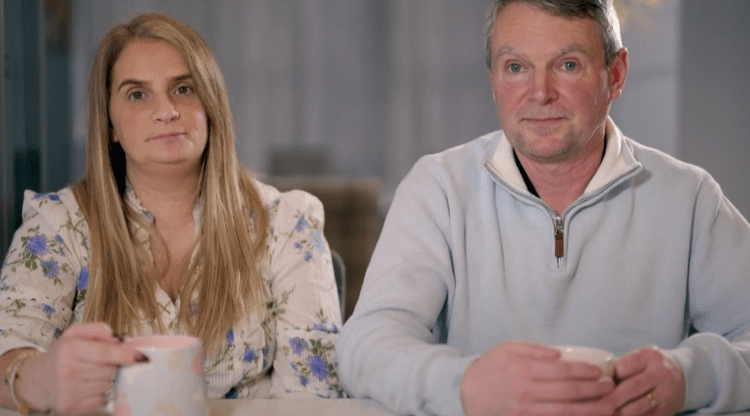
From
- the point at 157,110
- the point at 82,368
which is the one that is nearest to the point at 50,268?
the point at 157,110

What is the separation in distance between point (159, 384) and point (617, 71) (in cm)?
93

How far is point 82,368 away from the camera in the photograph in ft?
2.61

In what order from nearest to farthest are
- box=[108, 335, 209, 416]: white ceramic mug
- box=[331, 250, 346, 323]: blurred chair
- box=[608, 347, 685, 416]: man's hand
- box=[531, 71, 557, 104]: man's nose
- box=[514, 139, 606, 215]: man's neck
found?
box=[108, 335, 209, 416]: white ceramic mug
box=[608, 347, 685, 416]: man's hand
box=[531, 71, 557, 104]: man's nose
box=[514, 139, 606, 215]: man's neck
box=[331, 250, 346, 323]: blurred chair

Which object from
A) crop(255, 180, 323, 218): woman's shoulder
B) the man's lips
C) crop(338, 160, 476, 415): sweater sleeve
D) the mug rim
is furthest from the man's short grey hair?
the mug rim

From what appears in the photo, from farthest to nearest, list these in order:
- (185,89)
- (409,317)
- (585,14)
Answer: (185,89), (585,14), (409,317)

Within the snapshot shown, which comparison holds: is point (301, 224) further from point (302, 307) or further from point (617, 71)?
point (617, 71)

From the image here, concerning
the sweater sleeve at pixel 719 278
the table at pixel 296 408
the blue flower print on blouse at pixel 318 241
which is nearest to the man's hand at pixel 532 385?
the table at pixel 296 408

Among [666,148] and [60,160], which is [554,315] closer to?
[60,160]

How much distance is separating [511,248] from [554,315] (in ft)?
0.43

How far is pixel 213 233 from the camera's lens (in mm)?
1367

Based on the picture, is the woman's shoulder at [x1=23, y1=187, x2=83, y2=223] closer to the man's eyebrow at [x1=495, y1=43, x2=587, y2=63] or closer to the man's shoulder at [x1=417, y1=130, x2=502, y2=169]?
the man's shoulder at [x1=417, y1=130, x2=502, y2=169]

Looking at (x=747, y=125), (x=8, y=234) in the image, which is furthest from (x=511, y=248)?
(x=747, y=125)

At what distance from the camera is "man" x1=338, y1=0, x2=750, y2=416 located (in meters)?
1.17

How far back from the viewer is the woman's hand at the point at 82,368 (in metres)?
0.76
